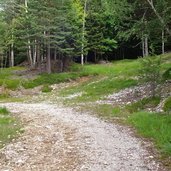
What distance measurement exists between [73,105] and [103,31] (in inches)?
1926

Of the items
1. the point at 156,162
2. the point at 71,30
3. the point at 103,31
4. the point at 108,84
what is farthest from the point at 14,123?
the point at 103,31

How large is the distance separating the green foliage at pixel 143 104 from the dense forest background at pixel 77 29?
15.2 ft

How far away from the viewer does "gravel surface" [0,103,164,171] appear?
1180cm

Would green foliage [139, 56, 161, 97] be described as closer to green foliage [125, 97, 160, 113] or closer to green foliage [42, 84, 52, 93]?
green foliage [125, 97, 160, 113]

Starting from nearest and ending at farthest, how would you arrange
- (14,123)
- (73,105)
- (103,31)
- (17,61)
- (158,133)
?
1. (158,133)
2. (14,123)
3. (73,105)
4. (103,31)
5. (17,61)

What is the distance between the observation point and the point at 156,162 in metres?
12.1

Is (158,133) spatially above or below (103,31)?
below

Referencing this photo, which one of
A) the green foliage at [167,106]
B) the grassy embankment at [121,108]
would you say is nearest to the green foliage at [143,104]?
the grassy embankment at [121,108]

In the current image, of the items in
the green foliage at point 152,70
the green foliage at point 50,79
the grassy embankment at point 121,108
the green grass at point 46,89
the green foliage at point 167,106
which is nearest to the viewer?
the grassy embankment at point 121,108

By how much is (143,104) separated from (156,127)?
8.86 m

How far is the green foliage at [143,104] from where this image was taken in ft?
81.4

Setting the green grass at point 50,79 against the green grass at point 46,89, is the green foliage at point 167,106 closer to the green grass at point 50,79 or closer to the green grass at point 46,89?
the green grass at point 46,89

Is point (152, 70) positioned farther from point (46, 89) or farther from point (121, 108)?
point (46, 89)

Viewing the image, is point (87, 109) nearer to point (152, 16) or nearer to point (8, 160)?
point (152, 16)
